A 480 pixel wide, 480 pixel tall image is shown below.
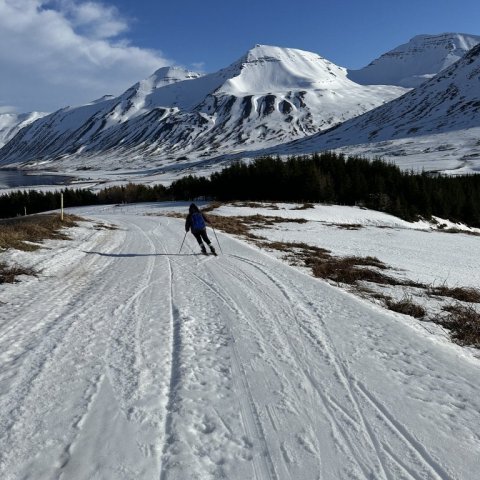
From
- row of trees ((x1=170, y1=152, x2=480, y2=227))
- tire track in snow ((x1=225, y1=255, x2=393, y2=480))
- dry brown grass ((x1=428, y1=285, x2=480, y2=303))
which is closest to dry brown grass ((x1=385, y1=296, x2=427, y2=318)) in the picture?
dry brown grass ((x1=428, y1=285, x2=480, y2=303))

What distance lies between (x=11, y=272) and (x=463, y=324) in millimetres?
11192

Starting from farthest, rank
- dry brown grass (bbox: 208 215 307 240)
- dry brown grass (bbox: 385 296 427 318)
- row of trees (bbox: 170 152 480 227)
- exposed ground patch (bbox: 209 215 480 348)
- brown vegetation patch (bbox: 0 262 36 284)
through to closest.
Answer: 1. row of trees (bbox: 170 152 480 227)
2. dry brown grass (bbox: 208 215 307 240)
3. brown vegetation patch (bbox: 0 262 36 284)
4. dry brown grass (bbox: 385 296 427 318)
5. exposed ground patch (bbox: 209 215 480 348)

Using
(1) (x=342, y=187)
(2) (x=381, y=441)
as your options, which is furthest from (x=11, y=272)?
(1) (x=342, y=187)

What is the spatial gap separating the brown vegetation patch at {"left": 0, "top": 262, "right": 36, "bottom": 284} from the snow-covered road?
3.85 ft

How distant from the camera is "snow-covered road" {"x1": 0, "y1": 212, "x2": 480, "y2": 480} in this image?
423cm

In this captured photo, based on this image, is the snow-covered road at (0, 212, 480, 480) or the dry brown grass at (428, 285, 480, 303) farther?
the dry brown grass at (428, 285, 480, 303)

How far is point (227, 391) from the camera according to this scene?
5594mm

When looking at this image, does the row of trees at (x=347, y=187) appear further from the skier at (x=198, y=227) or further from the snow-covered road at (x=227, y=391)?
the snow-covered road at (x=227, y=391)

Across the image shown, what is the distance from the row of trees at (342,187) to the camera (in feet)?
228

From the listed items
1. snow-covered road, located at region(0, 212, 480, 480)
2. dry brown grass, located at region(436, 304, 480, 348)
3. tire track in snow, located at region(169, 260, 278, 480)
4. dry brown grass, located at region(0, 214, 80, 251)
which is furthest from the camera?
dry brown grass, located at region(0, 214, 80, 251)

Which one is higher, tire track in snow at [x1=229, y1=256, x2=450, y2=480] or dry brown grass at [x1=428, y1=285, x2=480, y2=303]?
tire track in snow at [x1=229, y1=256, x2=450, y2=480]

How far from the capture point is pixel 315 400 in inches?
213

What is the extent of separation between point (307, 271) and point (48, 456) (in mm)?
11270

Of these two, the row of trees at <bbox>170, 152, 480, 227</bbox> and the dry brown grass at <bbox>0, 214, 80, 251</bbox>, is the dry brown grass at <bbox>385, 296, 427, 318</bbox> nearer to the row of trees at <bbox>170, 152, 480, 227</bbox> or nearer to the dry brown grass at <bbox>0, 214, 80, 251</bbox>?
the dry brown grass at <bbox>0, 214, 80, 251</bbox>
